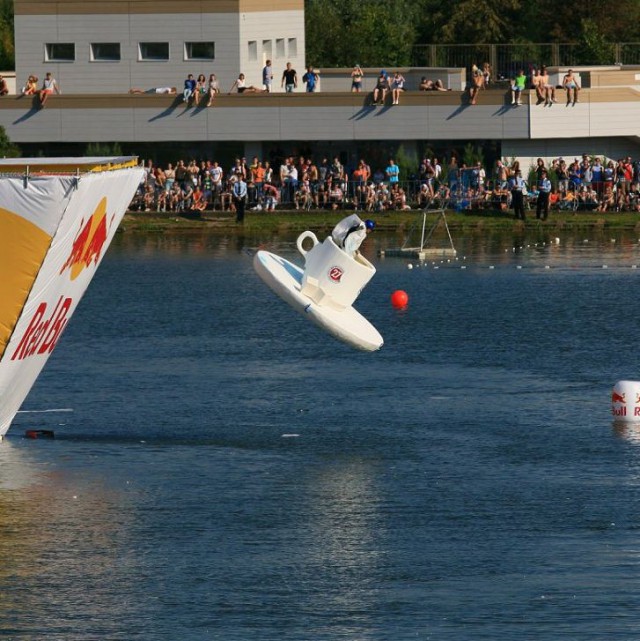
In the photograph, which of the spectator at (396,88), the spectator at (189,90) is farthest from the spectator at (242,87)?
the spectator at (396,88)

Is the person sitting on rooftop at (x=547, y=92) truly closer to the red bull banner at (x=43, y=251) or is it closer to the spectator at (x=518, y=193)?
the spectator at (x=518, y=193)

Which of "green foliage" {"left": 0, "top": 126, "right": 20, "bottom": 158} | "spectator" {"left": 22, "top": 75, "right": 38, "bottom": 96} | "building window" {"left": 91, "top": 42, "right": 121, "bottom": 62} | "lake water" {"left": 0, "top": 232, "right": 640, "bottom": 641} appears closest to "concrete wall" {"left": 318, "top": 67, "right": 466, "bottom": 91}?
"building window" {"left": 91, "top": 42, "right": 121, "bottom": 62}

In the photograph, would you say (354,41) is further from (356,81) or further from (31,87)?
(31,87)

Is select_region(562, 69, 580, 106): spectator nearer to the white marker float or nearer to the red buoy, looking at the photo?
the red buoy

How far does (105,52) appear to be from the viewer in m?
76.2

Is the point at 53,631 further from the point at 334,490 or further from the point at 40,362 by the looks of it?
the point at 40,362

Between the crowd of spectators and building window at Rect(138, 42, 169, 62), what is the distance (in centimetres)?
790

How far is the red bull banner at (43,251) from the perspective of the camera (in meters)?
24.0

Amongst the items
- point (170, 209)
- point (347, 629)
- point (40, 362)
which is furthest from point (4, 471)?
point (170, 209)

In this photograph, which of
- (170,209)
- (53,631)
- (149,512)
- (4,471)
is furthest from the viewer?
(170,209)

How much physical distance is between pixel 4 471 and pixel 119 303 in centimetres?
2085

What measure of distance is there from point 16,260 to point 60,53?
53415 mm

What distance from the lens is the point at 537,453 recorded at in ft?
86.5

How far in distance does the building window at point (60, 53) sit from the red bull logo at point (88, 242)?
51.1 metres
